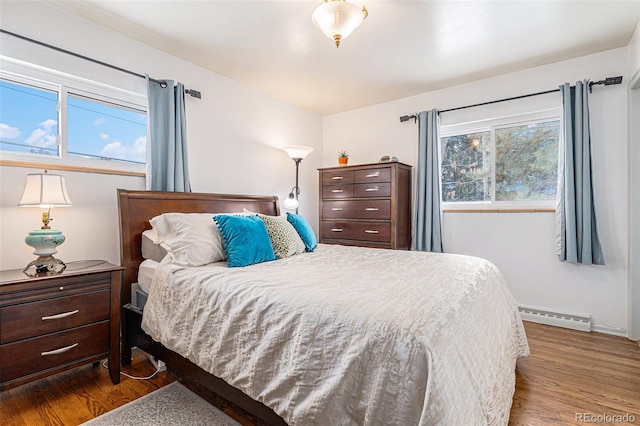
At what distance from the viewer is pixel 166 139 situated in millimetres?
2617

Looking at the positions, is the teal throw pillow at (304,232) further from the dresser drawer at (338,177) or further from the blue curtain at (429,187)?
the blue curtain at (429,187)

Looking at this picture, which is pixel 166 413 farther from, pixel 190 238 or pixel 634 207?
pixel 634 207

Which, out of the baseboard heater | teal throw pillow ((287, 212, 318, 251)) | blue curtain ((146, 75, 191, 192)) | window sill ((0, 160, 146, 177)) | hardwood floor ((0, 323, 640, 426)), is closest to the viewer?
hardwood floor ((0, 323, 640, 426))

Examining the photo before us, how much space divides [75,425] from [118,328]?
0.51 meters

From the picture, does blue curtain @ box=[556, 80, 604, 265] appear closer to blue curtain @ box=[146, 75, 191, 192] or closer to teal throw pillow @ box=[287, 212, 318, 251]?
teal throw pillow @ box=[287, 212, 318, 251]

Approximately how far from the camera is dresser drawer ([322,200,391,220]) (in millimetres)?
3529

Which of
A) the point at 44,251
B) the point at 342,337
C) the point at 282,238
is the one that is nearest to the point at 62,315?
the point at 44,251

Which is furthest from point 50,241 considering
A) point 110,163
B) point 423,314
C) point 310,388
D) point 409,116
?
point 409,116

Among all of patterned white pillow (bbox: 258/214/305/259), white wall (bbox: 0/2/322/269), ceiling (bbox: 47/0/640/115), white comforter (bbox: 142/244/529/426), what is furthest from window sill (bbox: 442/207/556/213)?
white wall (bbox: 0/2/322/269)

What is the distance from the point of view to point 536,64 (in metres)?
3.00

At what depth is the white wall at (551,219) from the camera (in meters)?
2.74

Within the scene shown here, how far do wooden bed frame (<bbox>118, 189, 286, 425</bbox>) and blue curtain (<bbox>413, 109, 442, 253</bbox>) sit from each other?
82.6 inches

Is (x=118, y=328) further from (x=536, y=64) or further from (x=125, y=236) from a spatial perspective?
(x=536, y=64)

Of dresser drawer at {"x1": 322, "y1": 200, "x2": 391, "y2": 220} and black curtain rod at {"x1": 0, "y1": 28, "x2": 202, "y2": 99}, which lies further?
dresser drawer at {"x1": 322, "y1": 200, "x2": 391, "y2": 220}
